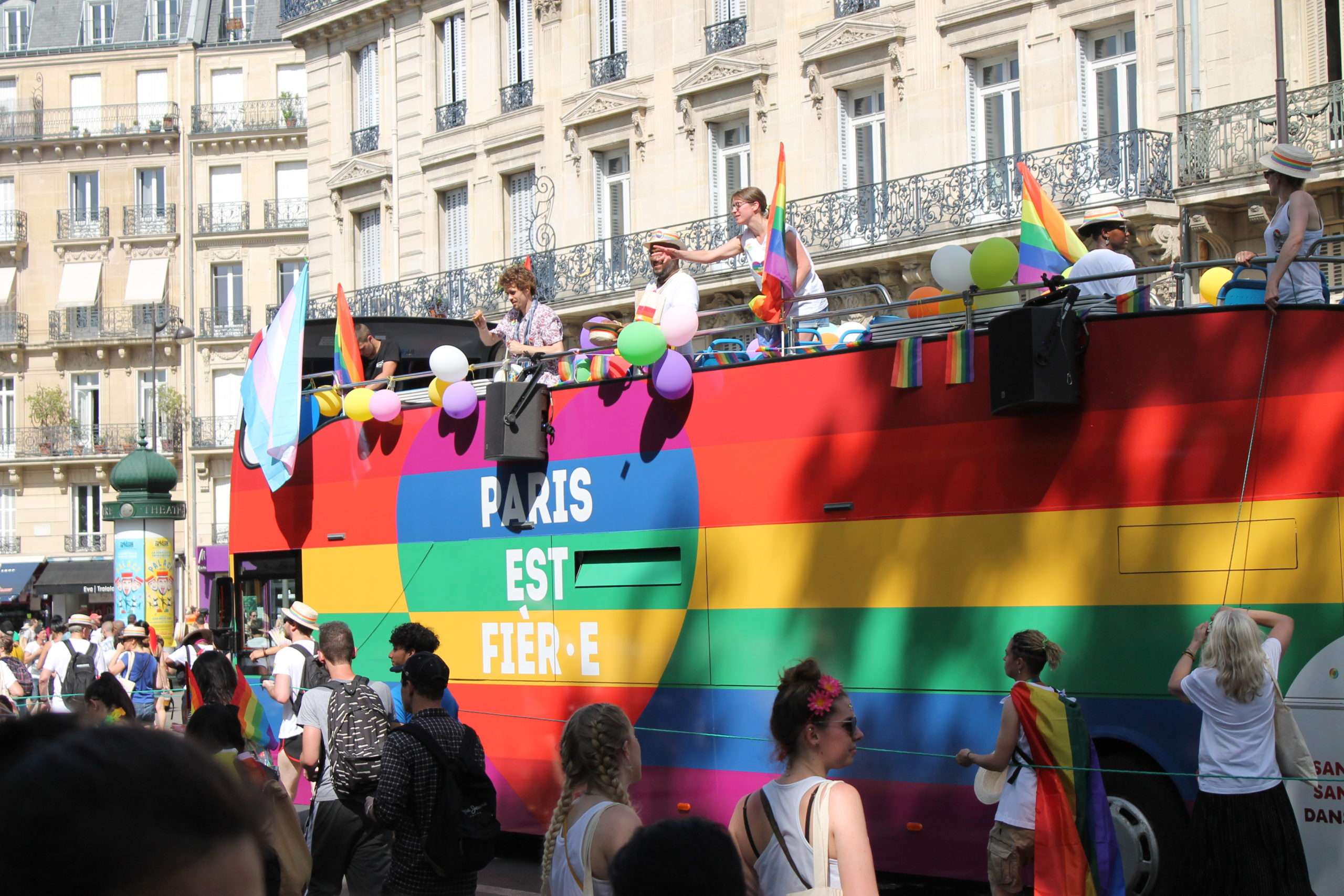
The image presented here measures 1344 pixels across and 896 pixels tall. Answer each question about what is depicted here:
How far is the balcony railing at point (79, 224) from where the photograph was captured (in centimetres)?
5031

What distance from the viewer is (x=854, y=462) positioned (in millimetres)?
8820

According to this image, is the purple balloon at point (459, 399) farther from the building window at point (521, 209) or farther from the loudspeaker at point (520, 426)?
the building window at point (521, 209)

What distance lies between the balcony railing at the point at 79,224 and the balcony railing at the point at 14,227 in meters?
1.09

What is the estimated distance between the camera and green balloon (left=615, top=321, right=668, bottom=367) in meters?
9.52

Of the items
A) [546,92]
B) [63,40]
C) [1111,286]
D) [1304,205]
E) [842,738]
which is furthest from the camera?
[63,40]

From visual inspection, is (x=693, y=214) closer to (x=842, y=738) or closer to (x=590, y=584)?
(x=590, y=584)

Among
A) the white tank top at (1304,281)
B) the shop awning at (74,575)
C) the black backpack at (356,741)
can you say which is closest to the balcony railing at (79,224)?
the shop awning at (74,575)

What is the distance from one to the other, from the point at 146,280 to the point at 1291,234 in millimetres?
47237

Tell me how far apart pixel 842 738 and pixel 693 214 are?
67.8 feet

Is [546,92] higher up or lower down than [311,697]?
higher up

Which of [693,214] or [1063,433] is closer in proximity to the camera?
[1063,433]

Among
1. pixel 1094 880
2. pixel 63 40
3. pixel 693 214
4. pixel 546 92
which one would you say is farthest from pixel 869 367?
pixel 63 40

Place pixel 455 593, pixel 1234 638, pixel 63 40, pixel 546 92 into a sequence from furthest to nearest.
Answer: pixel 63 40
pixel 546 92
pixel 455 593
pixel 1234 638

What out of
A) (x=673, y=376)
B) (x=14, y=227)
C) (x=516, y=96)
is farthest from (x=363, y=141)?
(x=14, y=227)
